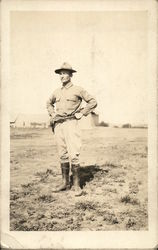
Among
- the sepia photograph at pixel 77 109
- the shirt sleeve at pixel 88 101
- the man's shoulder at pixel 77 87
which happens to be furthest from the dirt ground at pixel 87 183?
the man's shoulder at pixel 77 87

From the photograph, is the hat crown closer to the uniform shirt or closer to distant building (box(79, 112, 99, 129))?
the uniform shirt

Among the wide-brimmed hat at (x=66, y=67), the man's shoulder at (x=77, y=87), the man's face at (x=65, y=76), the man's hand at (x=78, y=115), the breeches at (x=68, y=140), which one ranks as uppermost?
Answer: the wide-brimmed hat at (x=66, y=67)

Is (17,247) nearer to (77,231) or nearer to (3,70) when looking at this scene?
(77,231)

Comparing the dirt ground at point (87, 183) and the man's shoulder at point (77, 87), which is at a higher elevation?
the man's shoulder at point (77, 87)

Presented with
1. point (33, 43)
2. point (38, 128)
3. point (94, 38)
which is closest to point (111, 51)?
point (94, 38)

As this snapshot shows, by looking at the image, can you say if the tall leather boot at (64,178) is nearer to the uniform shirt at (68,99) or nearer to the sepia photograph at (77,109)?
the sepia photograph at (77,109)

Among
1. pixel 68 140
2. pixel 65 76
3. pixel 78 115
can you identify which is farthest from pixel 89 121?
pixel 65 76

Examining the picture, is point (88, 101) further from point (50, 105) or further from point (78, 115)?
point (50, 105)
